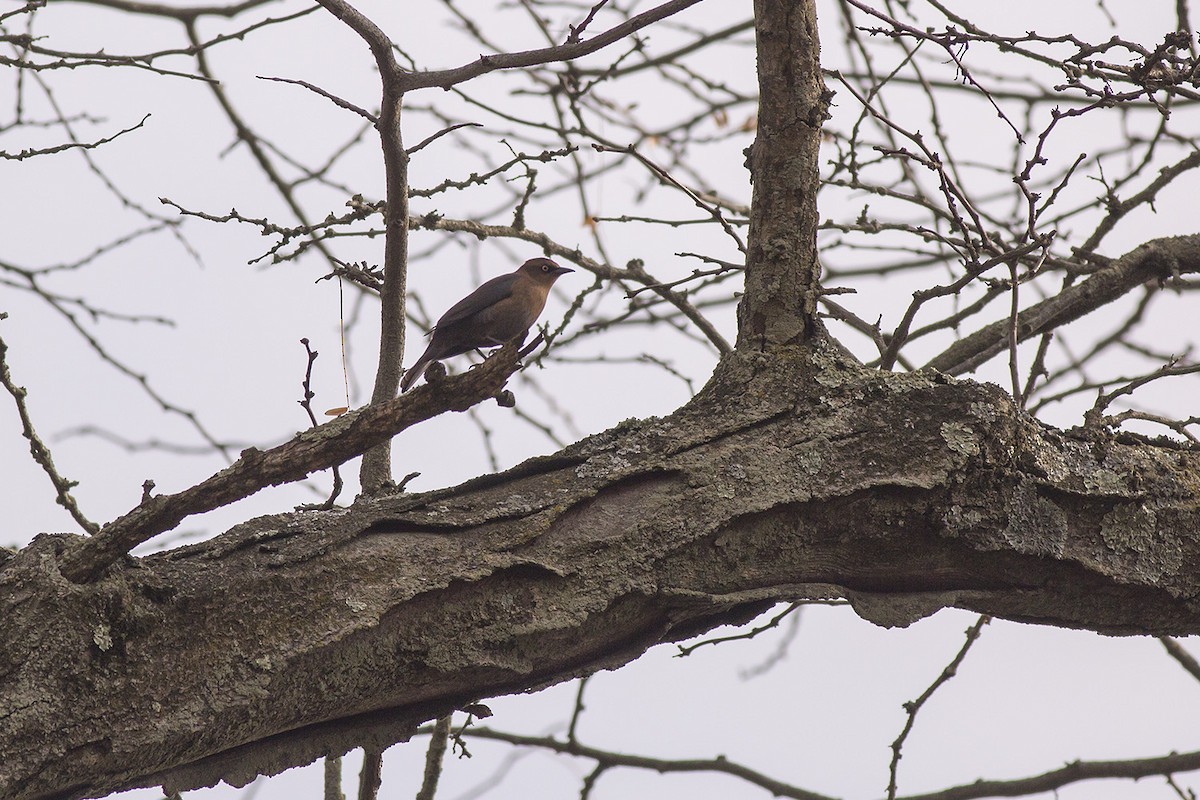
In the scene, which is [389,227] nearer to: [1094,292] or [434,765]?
[434,765]

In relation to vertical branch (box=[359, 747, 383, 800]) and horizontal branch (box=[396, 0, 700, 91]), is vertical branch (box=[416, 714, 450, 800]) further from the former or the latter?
horizontal branch (box=[396, 0, 700, 91])

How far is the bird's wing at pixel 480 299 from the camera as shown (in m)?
4.95

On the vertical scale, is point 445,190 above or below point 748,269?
above

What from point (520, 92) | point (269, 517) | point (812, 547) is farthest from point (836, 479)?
point (520, 92)

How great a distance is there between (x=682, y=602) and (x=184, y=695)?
0.90 m

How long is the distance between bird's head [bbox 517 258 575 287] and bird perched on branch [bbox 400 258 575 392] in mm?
367

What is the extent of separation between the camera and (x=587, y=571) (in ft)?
6.89

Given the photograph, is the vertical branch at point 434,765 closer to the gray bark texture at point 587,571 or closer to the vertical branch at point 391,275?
the vertical branch at point 391,275

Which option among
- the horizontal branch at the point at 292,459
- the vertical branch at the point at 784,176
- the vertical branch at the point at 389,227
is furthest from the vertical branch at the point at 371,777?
the vertical branch at the point at 784,176

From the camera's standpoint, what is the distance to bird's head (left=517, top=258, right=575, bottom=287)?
5.66 m

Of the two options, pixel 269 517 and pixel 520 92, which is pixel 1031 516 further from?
pixel 520 92

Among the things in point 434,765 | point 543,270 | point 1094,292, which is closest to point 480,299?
point 543,270

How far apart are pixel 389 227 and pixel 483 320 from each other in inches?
74.9

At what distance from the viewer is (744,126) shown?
6176 millimetres
